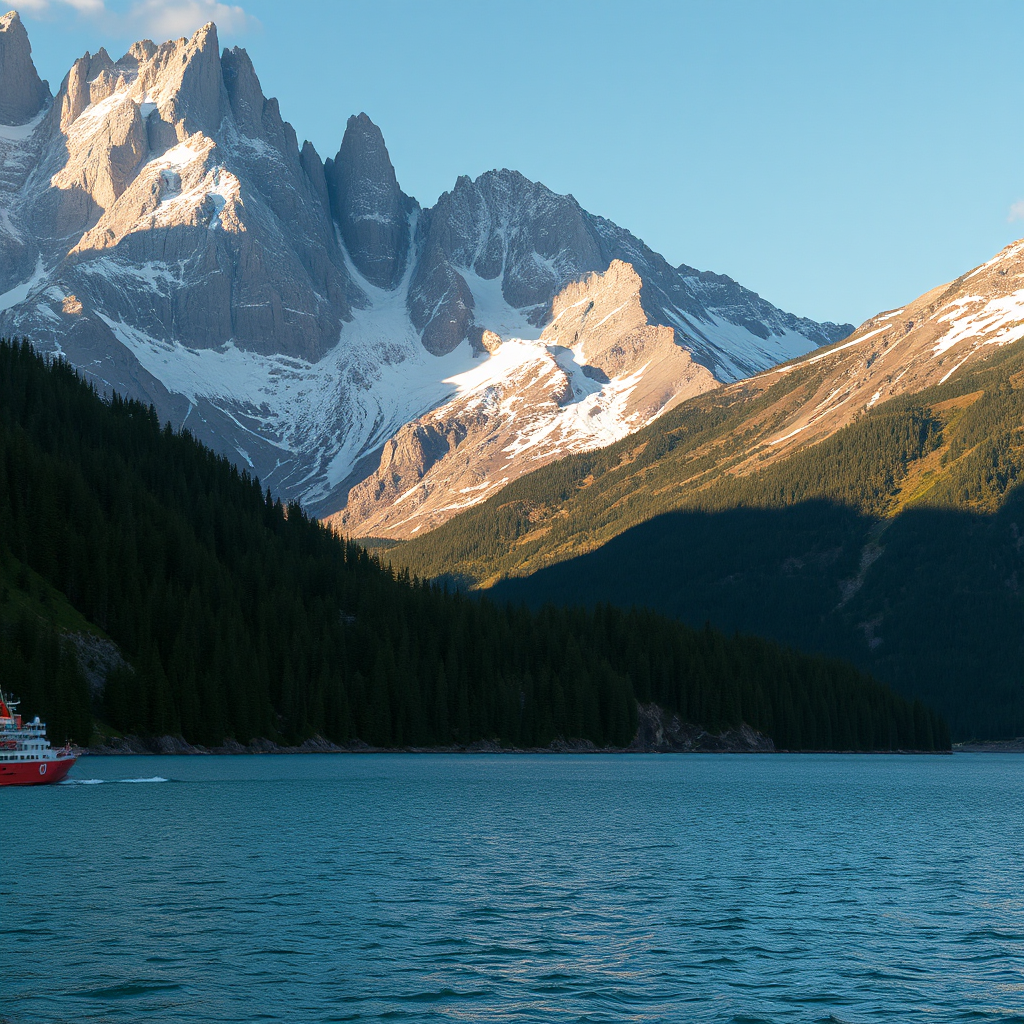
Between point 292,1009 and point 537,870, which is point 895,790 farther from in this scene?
point 292,1009

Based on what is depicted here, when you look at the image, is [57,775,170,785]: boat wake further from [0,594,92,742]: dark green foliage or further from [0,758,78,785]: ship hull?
[0,594,92,742]: dark green foliage

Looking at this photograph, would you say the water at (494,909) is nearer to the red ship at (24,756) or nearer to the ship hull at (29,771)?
the ship hull at (29,771)

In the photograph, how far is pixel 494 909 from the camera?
187ft

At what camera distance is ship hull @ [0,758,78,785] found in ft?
370

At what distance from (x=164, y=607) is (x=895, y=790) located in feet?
323

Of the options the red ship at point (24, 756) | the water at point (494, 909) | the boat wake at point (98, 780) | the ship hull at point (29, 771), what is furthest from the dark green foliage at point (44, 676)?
the water at point (494, 909)

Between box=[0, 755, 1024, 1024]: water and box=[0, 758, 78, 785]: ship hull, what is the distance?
1257mm

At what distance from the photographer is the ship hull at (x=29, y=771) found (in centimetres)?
11269

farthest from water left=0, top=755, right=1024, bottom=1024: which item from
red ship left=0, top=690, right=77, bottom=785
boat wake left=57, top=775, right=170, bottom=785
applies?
boat wake left=57, top=775, right=170, bottom=785

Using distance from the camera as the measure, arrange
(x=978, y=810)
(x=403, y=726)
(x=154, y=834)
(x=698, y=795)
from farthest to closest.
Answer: (x=403, y=726)
(x=698, y=795)
(x=978, y=810)
(x=154, y=834)

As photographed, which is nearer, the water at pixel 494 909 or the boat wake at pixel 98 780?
the water at pixel 494 909

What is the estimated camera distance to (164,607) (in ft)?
569

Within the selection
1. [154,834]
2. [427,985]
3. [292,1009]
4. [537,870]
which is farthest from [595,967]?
[154,834]

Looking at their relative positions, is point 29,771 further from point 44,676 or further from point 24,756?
point 44,676
